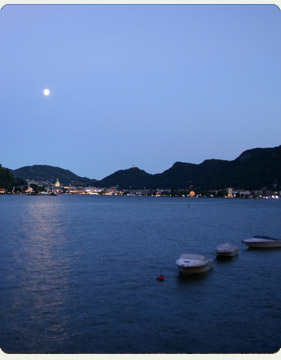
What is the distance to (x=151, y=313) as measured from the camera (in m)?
22.0

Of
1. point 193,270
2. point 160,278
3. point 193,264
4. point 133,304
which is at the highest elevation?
point 193,264

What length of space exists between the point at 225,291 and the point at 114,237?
112ft

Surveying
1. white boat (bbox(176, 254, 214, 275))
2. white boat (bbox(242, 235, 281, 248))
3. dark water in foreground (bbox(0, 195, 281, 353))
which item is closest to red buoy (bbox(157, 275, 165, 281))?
dark water in foreground (bbox(0, 195, 281, 353))

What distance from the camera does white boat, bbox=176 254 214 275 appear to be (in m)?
30.9

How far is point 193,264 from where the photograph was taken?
102 feet

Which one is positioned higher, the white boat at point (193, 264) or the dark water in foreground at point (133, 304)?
the white boat at point (193, 264)

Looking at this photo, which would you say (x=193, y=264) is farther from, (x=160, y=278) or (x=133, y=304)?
(x=133, y=304)

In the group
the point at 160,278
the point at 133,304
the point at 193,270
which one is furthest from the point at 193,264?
the point at 133,304

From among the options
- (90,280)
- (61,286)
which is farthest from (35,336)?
(90,280)

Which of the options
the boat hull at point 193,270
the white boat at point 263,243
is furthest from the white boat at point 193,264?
the white boat at point 263,243

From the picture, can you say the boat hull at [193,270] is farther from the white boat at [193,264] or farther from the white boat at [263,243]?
the white boat at [263,243]

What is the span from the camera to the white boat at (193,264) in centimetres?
3091

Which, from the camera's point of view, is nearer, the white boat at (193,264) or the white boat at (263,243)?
the white boat at (193,264)

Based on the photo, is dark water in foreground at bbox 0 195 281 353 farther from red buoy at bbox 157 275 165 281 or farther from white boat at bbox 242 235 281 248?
white boat at bbox 242 235 281 248
